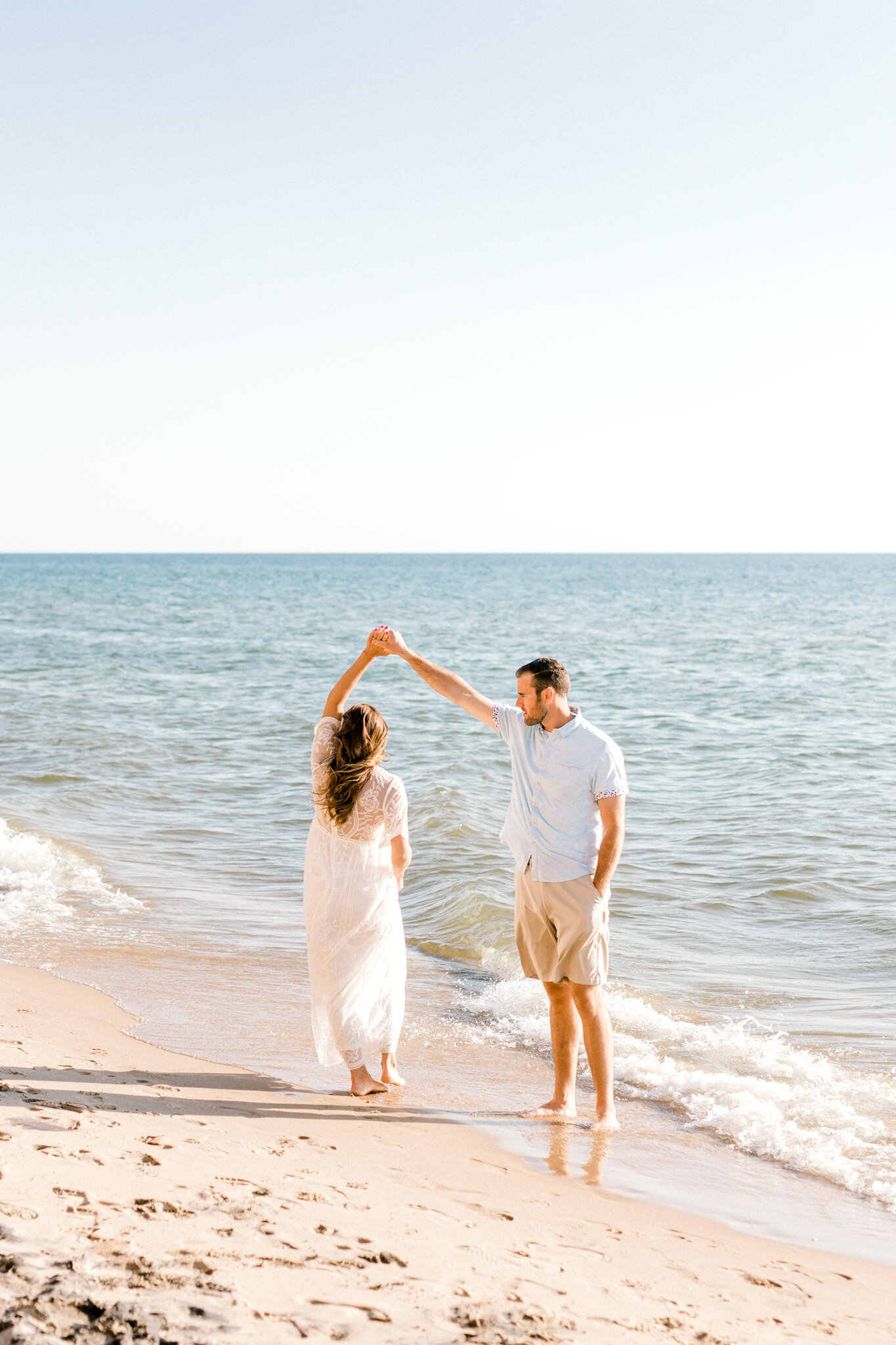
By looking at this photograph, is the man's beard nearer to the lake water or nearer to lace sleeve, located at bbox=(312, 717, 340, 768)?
lace sleeve, located at bbox=(312, 717, 340, 768)

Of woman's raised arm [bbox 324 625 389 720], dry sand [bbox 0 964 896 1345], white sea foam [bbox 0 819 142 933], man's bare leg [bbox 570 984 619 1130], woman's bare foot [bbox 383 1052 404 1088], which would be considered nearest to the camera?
dry sand [bbox 0 964 896 1345]

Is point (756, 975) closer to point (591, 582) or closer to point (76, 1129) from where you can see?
point (76, 1129)

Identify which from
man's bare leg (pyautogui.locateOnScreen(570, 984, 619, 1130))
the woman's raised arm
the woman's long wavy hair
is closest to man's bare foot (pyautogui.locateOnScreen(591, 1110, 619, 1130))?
man's bare leg (pyautogui.locateOnScreen(570, 984, 619, 1130))

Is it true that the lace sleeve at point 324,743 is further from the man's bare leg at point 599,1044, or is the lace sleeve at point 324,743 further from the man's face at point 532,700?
the man's bare leg at point 599,1044

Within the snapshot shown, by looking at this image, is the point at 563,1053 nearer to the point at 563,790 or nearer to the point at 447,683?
the point at 563,790

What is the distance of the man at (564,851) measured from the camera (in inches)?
182

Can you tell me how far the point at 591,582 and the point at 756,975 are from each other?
84442 millimetres

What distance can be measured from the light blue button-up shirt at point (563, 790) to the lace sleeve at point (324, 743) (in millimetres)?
804

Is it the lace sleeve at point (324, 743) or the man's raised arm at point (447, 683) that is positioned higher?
the man's raised arm at point (447, 683)

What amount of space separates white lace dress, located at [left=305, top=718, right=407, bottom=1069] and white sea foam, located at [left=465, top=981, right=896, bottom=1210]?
1323 mm

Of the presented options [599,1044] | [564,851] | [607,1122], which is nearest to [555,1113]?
[607,1122]

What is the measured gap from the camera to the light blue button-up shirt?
4.61 metres

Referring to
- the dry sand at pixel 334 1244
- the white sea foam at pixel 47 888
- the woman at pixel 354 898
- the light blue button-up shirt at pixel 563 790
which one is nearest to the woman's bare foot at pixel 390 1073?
the woman at pixel 354 898

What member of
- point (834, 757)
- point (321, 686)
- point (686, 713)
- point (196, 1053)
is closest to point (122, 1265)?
point (196, 1053)
